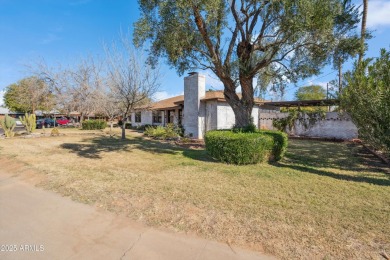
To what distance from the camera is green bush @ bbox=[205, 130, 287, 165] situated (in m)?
7.84

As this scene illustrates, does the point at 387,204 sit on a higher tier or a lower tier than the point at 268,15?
lower

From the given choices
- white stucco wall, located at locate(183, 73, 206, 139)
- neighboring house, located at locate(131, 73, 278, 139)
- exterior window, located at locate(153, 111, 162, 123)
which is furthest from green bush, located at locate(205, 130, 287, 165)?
exterior window, located at locate(153, 111, 162, 123)

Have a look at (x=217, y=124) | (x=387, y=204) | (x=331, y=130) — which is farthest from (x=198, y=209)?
(x=331, y=130)

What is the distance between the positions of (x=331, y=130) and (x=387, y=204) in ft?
48.4

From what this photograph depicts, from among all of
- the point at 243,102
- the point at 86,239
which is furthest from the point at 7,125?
the point at 86,239

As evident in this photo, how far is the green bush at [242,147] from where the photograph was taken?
7840mm

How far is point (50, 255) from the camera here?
9.82ft

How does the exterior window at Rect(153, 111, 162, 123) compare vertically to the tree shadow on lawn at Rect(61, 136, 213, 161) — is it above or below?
above

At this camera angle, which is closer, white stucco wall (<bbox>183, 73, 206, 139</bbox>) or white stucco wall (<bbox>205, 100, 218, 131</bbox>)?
white stucco wall (<bbox>205, 100, 218, 131</bbox>)

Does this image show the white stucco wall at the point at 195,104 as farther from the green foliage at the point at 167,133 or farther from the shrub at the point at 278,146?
the shrub at the point at 278,146

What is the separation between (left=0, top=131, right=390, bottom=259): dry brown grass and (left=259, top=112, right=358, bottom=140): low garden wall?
9.22m

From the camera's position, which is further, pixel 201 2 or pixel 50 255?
pixel 201 2

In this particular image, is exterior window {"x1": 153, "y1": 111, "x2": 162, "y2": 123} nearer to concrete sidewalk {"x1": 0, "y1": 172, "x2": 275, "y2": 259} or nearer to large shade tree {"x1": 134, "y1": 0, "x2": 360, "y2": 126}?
large shade tree {"x1": 134, "y1": 0, "x2": 360, "y2": 126}

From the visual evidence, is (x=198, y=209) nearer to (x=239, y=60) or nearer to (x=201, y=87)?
(x=239, y=60)
